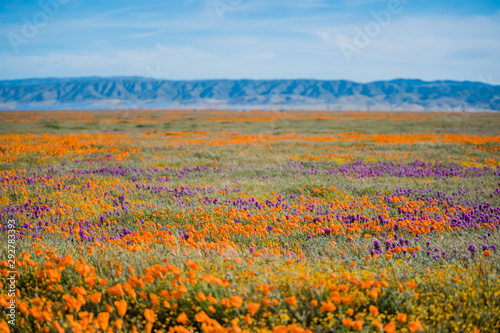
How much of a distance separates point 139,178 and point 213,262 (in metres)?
8.70

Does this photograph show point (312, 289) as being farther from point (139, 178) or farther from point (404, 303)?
point (139, 178)

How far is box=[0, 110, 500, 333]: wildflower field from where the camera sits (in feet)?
9.46

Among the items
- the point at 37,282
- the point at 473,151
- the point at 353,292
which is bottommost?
the point at 37,282

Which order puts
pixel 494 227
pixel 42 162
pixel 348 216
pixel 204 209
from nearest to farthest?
1. pixel 494 227
2. pixel 348 216
3. pixel 204 209
4. pixel 42 162

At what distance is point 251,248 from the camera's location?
4523 millimetres

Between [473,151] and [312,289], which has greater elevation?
[473,151]

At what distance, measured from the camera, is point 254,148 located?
21047 millimetres

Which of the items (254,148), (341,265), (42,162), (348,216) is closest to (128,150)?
(42,162)

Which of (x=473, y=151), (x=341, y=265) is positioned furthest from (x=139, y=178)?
(x=473, y=151)

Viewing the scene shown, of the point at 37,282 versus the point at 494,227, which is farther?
the point at 494,227

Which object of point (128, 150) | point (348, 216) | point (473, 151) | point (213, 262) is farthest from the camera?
point (128, 150)

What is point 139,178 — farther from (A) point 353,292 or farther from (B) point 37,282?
(A) point 353,292

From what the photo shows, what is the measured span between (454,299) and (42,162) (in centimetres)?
1628

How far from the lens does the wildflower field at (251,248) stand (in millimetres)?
2883
